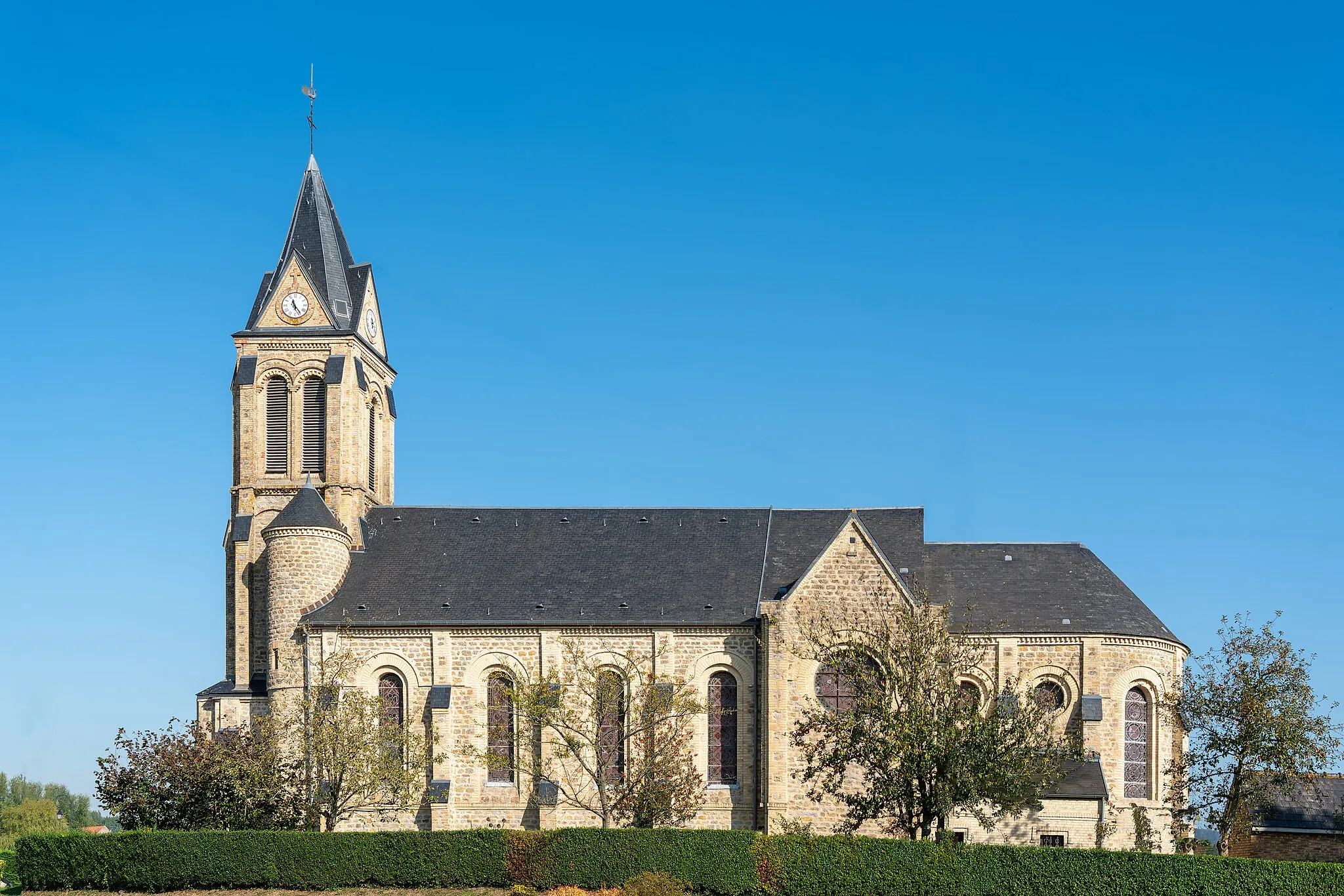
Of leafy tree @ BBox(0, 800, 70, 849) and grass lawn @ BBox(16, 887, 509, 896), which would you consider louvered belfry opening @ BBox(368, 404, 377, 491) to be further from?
leafy tree @ BBox(0, 800, 70, 849)

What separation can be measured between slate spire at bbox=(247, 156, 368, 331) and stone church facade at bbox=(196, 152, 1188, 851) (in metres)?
0.18

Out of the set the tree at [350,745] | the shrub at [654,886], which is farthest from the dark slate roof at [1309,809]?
the tree at [350,745]

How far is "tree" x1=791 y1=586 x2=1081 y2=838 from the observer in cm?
4304

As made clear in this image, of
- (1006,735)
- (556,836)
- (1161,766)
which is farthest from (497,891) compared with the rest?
(1161,766)

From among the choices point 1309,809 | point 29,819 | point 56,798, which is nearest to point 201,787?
point 1309,809

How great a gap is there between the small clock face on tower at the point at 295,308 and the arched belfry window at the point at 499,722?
17691 mm

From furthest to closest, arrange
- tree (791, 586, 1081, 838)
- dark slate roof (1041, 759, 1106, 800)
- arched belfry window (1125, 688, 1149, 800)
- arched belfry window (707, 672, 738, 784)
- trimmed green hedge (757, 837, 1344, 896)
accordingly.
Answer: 1. arched belfry window (707, 672, 738, 784)
2. arched belfry window (1125, 688, 1149, 800)
3. dark slate roof (1041, 759, 1106, 800)
4. tree (791, 586, 1081, 838)
5. trimmed green hedge (757, 837, 1344, 896)

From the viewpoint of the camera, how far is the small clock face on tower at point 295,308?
60.2 metres

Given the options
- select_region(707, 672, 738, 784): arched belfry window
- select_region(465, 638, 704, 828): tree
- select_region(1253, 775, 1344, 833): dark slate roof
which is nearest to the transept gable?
select_region(707, 672, 738, 784): arched belfry window

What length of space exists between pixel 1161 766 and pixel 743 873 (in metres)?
18.1

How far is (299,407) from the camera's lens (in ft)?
196

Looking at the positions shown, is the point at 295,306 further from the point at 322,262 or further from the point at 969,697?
the point at 969,697

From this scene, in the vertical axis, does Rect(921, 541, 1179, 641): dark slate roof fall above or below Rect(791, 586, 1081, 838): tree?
above

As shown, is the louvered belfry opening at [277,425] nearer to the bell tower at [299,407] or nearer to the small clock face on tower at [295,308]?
the bell tower at [299,407]
